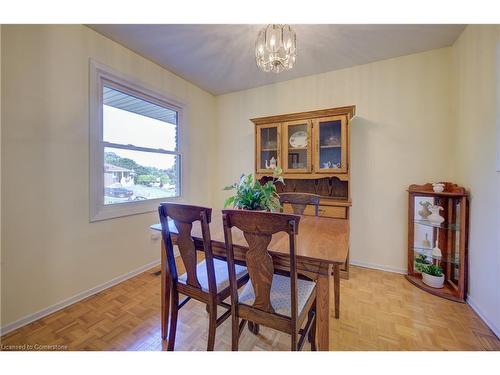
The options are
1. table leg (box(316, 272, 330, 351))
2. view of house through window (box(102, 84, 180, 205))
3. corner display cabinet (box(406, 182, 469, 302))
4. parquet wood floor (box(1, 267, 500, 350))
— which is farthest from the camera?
view of house through window (box(102, 84, 180, 205))

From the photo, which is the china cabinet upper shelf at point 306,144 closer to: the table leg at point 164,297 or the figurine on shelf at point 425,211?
the figurine on shelf at point 425,211

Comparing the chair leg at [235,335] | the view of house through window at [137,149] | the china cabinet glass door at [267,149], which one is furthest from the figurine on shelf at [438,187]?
the view of house through window at [137,149]

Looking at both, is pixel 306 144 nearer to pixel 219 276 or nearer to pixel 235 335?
pixel 219 276

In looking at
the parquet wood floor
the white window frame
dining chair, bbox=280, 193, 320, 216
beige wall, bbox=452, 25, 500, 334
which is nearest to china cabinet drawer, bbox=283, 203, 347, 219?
dining chair, bbox=280, 193, 320, 216

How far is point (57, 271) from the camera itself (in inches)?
69.6

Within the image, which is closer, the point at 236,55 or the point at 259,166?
the point at 236,55

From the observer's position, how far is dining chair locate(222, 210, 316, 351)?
35.4 inches

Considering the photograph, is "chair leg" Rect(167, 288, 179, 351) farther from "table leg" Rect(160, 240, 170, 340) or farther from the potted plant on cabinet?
the potted plant on cabinet
